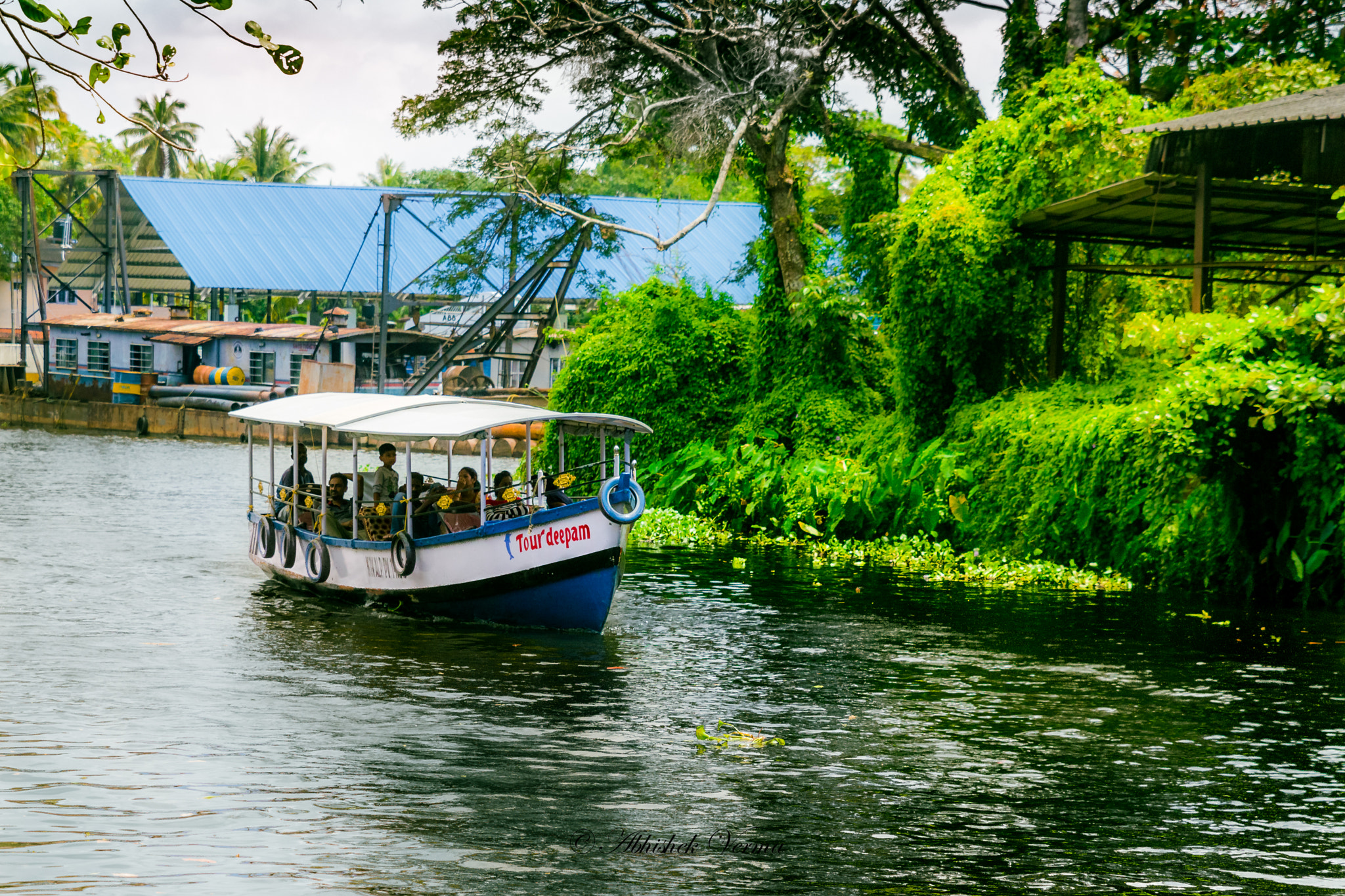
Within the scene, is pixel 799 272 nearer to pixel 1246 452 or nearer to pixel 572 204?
pixel 572 204

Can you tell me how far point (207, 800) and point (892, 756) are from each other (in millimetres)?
4852

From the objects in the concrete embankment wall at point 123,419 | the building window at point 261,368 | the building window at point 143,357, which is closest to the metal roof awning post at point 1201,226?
the concrete embankment wall at point 123,419

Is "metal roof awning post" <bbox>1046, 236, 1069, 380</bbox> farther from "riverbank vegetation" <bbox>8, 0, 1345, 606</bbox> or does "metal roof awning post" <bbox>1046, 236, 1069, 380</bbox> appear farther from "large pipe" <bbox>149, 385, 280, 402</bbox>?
"large pipe" <bbox>149, 385, 280, 402</bbox>

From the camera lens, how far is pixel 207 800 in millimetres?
9039

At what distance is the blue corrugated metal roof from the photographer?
55.1m

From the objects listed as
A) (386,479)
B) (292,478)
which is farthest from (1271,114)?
(292,478)

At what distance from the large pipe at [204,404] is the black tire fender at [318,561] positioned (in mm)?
36850

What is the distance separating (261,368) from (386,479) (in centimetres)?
4029

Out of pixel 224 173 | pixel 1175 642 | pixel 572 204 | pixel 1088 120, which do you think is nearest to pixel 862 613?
pixel 1175 642

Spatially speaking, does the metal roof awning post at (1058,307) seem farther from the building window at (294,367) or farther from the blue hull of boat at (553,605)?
the building window at (294,367)

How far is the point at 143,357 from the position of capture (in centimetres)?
5725

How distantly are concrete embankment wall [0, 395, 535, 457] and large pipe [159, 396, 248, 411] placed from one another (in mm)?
477

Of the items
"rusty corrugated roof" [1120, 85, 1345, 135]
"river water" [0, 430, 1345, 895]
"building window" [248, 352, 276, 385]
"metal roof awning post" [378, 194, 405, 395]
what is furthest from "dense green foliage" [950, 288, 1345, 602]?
"building window" [248, 352, 276, 385]

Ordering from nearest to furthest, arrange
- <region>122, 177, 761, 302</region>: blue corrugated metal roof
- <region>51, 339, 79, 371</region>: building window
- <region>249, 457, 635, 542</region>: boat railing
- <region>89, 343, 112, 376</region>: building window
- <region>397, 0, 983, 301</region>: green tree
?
<region>249, 457, 635, 542</region>: boat railing < <region>397, 0, 983, 301</region>: green tree < <region>122, 177, 761, 302</region>: blue corrugated metal roof < <region>89, 343, 112, 376</region>: building window < <region>51, 339, 79, 371</region>: building window
